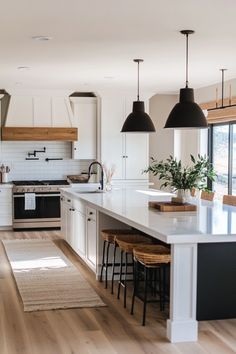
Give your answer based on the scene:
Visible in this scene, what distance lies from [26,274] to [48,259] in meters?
0.84

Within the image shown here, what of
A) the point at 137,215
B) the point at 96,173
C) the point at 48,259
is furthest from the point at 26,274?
the point at 96,173

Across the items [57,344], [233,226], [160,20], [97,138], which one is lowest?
[57,344]

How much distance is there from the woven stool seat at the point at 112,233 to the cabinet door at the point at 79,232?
86 cm

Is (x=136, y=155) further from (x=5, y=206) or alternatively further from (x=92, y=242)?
(x=92, y=242)

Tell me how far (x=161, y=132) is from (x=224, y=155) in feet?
5.69

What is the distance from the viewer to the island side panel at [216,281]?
161 inches

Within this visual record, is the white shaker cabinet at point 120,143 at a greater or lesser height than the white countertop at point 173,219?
greater

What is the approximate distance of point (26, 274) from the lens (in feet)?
19.9

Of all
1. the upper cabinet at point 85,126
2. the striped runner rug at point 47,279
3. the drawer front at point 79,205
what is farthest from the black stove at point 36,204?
the drawer front at point 79,205

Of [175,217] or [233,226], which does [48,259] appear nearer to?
[175,217]

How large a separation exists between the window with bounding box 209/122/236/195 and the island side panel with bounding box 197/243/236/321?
4.48 metres

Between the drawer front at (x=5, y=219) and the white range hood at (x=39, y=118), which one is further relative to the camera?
the white range hood at (x=39, y=118)

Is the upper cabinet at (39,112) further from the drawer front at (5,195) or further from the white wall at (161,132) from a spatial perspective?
the white wall at (161,132)

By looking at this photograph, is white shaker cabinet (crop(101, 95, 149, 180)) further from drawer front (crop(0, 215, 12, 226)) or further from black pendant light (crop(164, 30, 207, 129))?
black pendant light (crop(164, 30, 207, 129))
